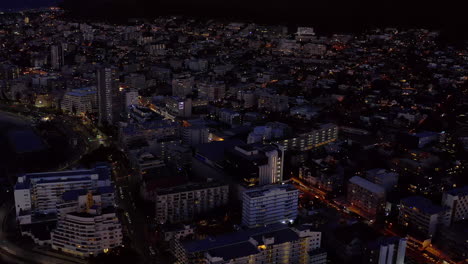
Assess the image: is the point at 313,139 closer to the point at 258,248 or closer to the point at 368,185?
the point at 368,185

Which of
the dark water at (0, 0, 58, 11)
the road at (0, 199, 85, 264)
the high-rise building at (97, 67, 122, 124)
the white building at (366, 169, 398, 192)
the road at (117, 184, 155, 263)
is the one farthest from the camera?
the dark water at (0, 0, 58, 11)

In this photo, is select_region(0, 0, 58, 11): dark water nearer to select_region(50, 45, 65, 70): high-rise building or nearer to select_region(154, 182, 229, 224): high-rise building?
select_region(50, 45, 65, 70): high-rise building

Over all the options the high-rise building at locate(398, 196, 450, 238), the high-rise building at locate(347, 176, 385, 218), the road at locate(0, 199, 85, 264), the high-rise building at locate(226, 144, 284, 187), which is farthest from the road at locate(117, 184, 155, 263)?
the high-rise building at locate(398, 196, 450, 238)

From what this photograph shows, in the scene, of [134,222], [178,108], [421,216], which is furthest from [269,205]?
[178,108]

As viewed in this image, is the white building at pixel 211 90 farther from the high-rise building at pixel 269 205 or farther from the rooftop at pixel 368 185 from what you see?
the high-rise building at pixel 269 205

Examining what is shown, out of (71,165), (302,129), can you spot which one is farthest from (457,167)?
(71,165)

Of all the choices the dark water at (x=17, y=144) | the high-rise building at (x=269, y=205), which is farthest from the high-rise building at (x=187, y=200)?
the dark water at (x=17, y=144)
